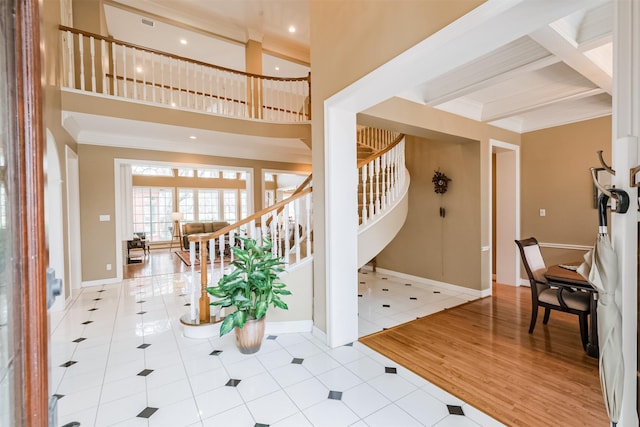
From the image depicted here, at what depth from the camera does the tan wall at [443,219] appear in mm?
4508

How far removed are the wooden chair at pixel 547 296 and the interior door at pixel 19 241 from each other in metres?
3.80

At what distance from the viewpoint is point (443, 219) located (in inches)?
194

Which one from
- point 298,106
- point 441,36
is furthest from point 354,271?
point 298,106

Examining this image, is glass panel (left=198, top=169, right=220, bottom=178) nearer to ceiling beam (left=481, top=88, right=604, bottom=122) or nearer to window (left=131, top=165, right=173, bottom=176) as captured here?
window (left=131, top=165, right=173, bottom=176)

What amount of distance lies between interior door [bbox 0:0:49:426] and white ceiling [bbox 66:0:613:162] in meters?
2.92

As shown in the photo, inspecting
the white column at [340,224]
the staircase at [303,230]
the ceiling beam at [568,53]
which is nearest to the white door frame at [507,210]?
the staircase at [303,230]

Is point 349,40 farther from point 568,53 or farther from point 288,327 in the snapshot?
point 288,327

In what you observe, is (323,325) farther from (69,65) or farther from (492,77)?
(69,65)

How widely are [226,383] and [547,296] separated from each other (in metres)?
3.31

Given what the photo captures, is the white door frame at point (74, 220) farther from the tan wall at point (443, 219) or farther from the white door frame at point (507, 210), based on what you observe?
the white door frame at point (507, 210)

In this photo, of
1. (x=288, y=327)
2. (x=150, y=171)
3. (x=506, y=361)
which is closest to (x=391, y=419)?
(x=506, y=361)

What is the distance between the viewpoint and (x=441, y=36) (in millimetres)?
1644

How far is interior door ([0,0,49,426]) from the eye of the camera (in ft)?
1.90

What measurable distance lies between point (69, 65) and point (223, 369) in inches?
192
